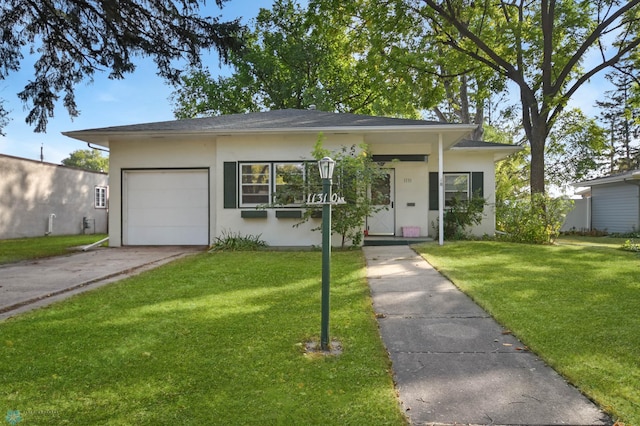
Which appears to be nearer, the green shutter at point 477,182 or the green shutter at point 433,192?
the green shutter at point 433,192

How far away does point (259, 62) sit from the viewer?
75.5 ft

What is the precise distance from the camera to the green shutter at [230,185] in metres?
10.4

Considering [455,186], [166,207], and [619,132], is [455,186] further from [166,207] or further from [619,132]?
[619,132]

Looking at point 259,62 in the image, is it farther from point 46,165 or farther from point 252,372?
point 252,372

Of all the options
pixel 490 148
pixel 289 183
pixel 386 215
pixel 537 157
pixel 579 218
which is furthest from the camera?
pixel 579 218

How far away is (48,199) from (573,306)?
A: 1820 centimetres

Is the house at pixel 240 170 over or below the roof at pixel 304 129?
below

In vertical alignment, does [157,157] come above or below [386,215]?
above

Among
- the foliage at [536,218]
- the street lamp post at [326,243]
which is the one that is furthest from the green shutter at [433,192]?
the street lamp post at [326,243]

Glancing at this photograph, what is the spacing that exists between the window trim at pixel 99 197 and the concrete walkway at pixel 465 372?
17.9 m

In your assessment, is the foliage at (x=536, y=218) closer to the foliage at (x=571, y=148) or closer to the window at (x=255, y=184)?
the window at (x=255, y=184)

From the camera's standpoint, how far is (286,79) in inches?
926

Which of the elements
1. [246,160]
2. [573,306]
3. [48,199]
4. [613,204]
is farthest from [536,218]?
[48,199]

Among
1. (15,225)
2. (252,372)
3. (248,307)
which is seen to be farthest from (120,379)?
(15,225)
